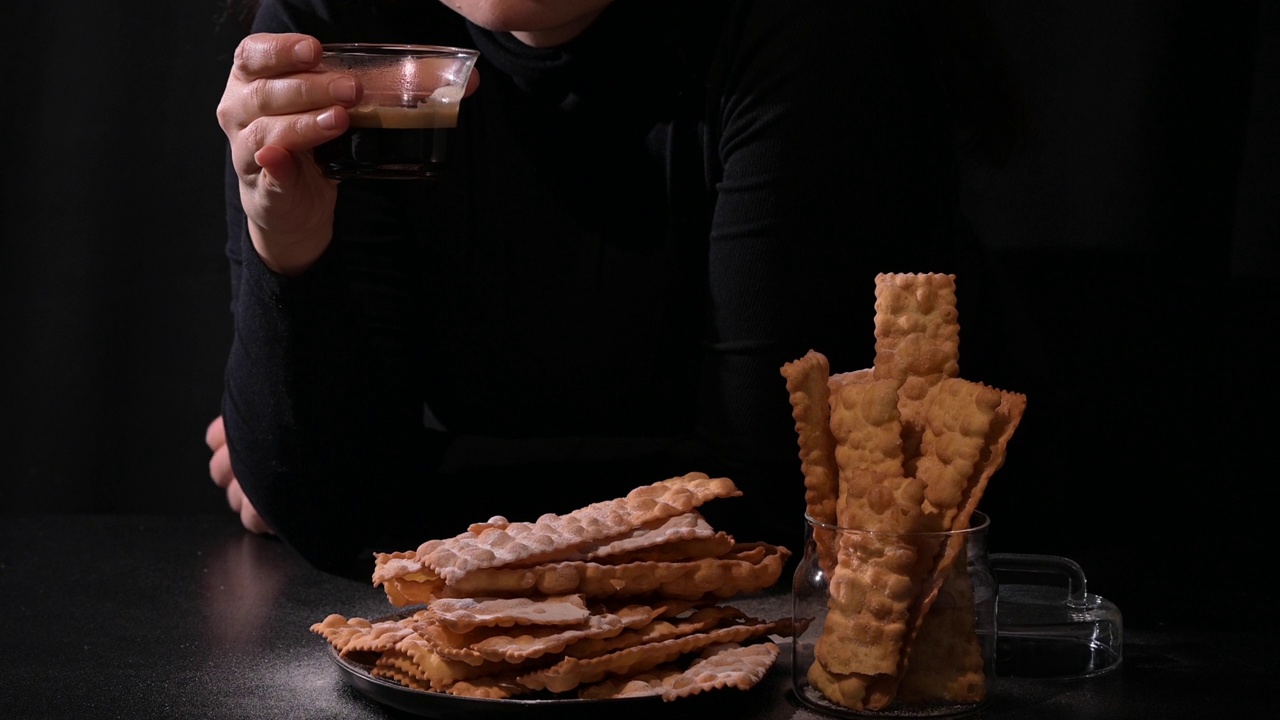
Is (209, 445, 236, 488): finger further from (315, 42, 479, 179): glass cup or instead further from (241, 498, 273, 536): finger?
(315, 42, 479, 179): glass cup

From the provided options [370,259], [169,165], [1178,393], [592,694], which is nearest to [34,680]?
[592,694]

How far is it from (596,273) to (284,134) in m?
0.60

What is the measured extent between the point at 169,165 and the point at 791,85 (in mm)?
1380

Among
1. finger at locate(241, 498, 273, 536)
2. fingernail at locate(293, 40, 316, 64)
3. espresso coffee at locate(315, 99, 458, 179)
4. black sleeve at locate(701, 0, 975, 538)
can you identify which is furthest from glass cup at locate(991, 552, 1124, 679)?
finger at locate(241, 498, 273, 536)

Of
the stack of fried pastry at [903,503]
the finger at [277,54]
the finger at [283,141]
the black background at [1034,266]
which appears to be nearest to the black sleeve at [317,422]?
the finger at [283,141]

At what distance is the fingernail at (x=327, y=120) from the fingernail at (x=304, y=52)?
5cm

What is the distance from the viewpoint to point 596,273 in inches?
67.2

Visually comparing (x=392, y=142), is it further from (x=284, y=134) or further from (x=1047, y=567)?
(x=1047, y=567)

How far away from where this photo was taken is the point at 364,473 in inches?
60.4

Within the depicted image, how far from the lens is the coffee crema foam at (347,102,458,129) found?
3.72ft

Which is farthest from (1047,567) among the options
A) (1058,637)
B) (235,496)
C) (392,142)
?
(235,496)

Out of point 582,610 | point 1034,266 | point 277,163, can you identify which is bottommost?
point 582,610

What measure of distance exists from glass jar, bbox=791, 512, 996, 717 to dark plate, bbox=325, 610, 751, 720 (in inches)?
3.1

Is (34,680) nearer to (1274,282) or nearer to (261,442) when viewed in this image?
(261,442)
